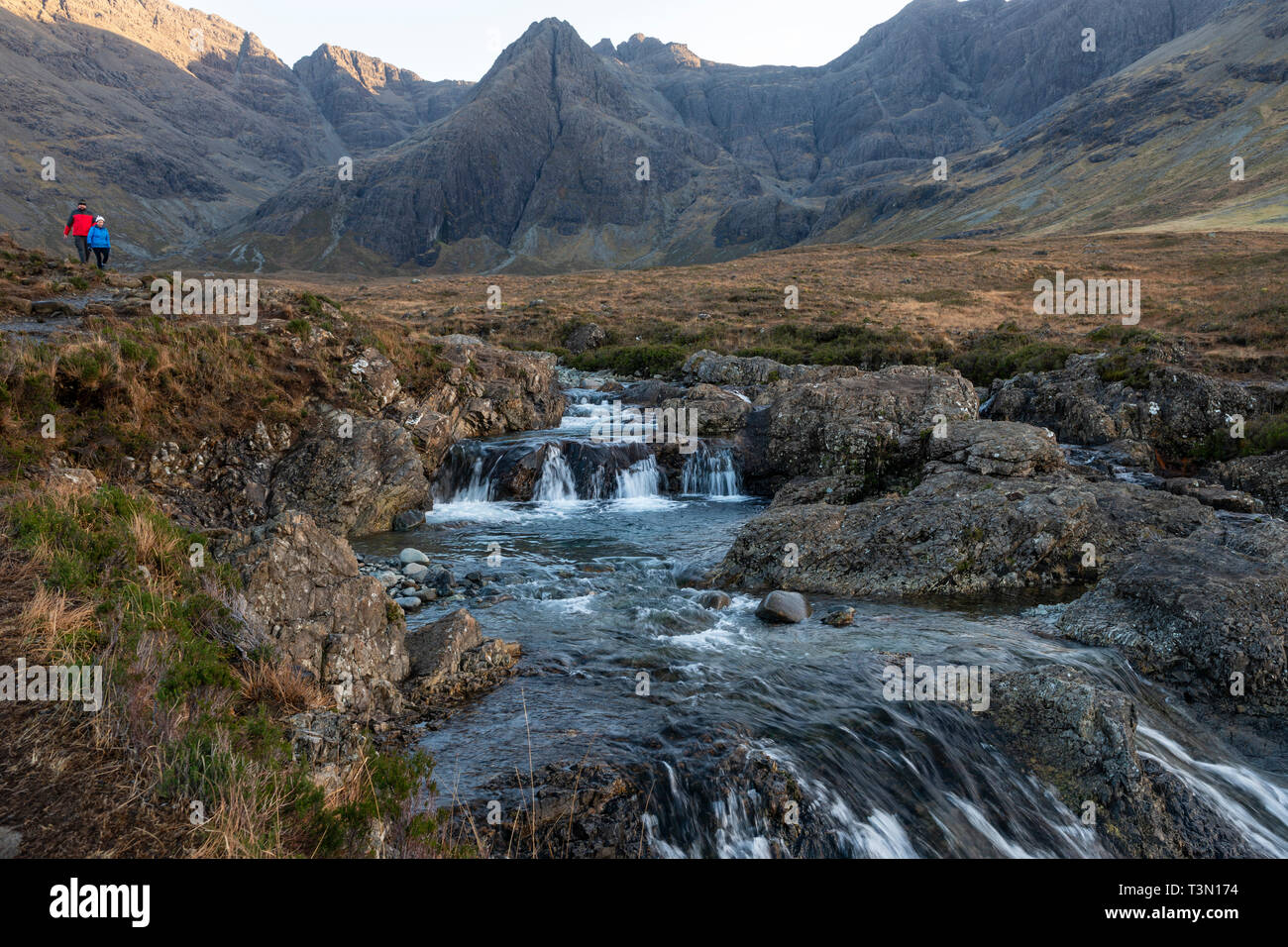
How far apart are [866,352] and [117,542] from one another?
34.1 metres

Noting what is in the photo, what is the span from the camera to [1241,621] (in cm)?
955

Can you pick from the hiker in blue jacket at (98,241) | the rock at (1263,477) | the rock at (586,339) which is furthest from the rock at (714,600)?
the rock at (586,339)

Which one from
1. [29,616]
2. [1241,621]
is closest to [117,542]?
[29,616]

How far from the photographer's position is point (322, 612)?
832cm

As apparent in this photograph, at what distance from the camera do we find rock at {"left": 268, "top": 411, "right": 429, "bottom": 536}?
16359 millimetres

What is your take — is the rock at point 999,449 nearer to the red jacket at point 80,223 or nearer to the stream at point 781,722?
the stream at point 781,722

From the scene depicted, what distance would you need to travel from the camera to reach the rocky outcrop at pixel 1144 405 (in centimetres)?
2123

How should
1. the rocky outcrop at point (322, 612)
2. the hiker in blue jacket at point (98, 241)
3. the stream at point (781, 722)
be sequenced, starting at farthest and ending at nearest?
the hiker in blue jacket at point (98, 241) → the rocky outcrop at point (322, 612) → the stream at point (781, 722)

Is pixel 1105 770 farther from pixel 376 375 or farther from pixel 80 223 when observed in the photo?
pixel 80 223

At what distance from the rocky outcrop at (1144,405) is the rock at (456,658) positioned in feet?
72.0

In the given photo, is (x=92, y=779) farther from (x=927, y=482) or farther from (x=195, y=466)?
(x=927, y=482)

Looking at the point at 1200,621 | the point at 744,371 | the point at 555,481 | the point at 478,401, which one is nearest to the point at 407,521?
the point at 555,481

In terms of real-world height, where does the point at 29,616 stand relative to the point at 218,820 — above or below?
above

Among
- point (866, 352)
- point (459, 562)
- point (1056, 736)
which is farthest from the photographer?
point (866, 352)
